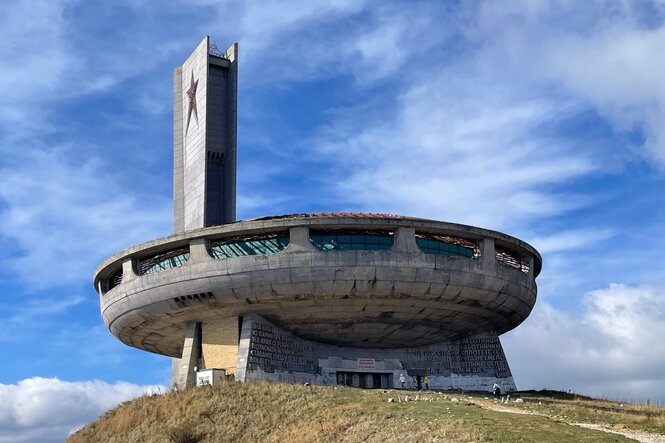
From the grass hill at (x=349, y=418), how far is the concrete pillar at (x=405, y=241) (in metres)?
7.24

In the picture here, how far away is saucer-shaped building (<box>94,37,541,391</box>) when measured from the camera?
1550 inches

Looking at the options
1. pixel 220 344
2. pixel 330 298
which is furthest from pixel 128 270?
pixel 330 298

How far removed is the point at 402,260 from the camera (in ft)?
130

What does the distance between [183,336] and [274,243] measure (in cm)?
1079

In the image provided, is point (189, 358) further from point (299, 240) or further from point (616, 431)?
point (616, 431)

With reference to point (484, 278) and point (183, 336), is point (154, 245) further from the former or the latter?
point (484, 278)

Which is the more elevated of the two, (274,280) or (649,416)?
(274,280)

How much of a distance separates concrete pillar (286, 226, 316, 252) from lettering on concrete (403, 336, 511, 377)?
10849 mm

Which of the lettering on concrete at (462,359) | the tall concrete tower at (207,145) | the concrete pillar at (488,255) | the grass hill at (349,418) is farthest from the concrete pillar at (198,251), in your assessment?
the tall concrete tower at (207,145)

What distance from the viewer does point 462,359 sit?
46.2m

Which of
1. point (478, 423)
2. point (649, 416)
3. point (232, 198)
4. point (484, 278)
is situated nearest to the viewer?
point (478, 423)

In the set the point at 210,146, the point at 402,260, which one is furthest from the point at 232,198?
the point at 402,260

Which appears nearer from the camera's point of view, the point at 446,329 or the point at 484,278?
the point at 484,278

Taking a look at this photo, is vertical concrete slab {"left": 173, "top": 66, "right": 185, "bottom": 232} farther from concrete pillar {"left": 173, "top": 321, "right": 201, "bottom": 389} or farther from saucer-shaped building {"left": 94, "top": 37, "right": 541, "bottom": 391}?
concrete pillar {"left": 173, "top": 321, "right": 201, "bottom": 389}
